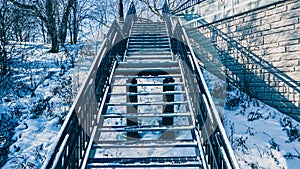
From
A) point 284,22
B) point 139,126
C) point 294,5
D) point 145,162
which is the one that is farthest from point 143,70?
point 294,5

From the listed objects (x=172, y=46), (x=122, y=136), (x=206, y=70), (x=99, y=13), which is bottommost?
(x=122, y=136)

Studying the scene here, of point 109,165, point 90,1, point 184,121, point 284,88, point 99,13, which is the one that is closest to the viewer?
point 109,165

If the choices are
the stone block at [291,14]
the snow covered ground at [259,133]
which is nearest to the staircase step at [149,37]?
the snow covered ground at [259,133]

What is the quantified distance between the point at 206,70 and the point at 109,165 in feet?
22.6

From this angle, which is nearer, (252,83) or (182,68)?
(182,68)

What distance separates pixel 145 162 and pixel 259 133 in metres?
3.05

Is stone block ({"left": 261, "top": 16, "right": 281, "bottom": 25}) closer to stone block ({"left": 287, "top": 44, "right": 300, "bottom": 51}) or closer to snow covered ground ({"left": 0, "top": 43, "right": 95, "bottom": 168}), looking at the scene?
stone block ({"left": 287, "top": 44, "right": 300, "bottom": 51})

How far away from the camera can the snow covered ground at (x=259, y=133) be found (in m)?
4.73

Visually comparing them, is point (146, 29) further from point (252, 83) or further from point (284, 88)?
point (284, 88)

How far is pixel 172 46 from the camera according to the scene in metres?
7.95

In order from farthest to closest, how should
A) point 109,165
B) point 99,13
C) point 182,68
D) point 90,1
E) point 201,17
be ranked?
point 99,13 → point 90,1 → point 201,17 → point 182,68 → point 109,165

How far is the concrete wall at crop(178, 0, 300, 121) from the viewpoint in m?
5.82

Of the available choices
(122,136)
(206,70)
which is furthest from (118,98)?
(206,70)

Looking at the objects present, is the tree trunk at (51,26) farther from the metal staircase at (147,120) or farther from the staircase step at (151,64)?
the staircase step at (151,64)
